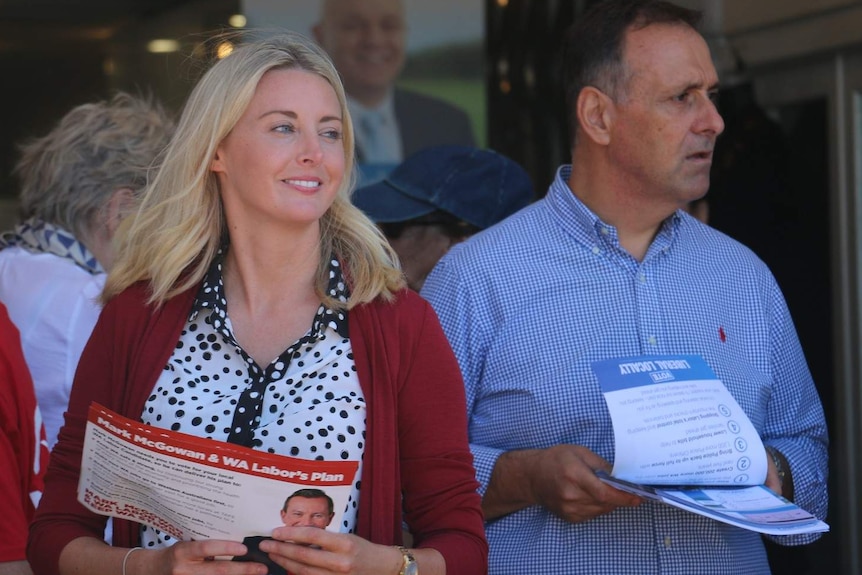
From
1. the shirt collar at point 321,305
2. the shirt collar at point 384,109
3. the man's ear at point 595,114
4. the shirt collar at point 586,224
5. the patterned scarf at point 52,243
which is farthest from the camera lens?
the shirt collar at point 384,109

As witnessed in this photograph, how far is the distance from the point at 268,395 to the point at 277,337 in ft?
0.47

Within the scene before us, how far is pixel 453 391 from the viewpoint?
236cm

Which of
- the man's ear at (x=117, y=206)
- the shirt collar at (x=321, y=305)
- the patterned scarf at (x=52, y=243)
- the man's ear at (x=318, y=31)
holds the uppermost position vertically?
the man's ear at (x=318, y=31)

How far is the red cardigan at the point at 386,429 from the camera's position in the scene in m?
2.28

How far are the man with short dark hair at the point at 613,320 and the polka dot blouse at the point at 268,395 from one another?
0.64 metres

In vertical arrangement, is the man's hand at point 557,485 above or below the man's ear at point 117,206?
below

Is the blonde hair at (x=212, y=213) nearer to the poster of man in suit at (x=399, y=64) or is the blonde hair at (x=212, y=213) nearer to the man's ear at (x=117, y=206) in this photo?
the man's ear at (x=117, y=206)

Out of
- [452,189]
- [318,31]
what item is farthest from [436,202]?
[318,31]

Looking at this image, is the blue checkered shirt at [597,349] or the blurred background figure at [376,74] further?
the blurred background figure at [376,74]

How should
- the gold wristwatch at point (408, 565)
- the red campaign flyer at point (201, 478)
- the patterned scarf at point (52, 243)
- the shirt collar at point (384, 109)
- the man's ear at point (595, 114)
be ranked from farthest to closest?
the shirt collar at point (384, 109) → the patterned scarf at point (52, 243) → the man's ear at point (595, 114) → the gold wristwatch at point (408, 565) → the red campaign flyer at point (201, 478)

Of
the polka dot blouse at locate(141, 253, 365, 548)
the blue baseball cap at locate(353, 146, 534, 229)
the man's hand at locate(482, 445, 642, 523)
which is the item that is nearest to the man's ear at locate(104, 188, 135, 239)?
the blue baseball cap at locate(353, 146, 534, 229)

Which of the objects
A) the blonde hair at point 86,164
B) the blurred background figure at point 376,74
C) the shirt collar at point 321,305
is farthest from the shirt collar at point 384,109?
the shirt collar at point 321,305

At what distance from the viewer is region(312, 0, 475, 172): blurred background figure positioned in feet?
A: 18.0

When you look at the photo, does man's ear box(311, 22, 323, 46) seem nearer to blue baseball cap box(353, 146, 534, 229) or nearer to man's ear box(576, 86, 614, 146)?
blue baseball cap box(353, 146, 534, 229)
